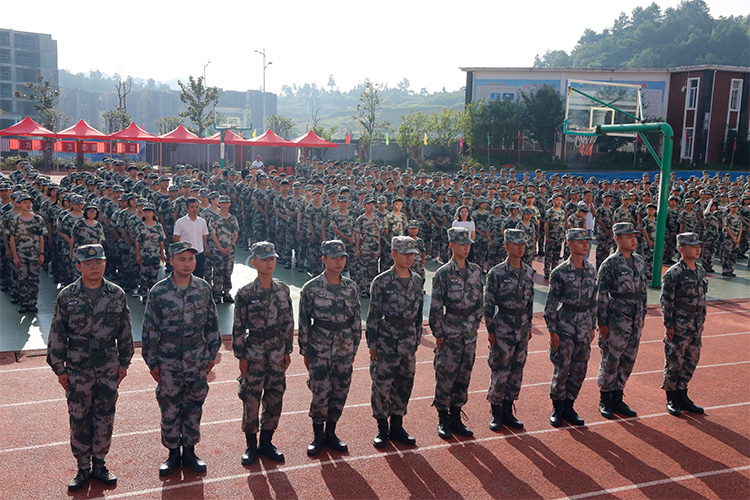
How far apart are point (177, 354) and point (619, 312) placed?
4310 millimetres

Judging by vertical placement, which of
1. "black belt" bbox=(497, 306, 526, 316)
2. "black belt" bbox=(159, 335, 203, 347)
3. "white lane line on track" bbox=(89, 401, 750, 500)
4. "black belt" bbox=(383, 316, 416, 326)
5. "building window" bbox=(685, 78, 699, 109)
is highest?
"building window" bbox=(685, 78, 699, 109)

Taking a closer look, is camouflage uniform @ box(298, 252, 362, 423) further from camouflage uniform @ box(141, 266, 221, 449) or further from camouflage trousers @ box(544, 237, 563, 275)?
camouflage trousers @ box(544, 237, 563, 275)

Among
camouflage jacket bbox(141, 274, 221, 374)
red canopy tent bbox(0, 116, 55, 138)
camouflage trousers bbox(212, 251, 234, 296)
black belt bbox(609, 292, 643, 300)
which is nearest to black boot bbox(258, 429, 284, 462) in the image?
camouflage jacket bbox(141, 274, 221, 374)

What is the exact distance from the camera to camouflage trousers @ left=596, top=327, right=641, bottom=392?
657cm

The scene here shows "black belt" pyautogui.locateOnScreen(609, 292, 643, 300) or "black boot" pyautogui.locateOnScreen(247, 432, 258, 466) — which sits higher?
"black belt" pyautogui.locateOnScreen(609, 292, 643, 300)

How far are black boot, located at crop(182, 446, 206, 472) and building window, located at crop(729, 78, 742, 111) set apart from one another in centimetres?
4314

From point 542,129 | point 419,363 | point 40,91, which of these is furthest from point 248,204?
point 40,91

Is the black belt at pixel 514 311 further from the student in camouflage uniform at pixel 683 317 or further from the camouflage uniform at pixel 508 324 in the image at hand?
the student in camouflage uniform at pixel 683 317

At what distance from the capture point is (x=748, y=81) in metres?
40.1

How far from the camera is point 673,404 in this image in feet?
22.7

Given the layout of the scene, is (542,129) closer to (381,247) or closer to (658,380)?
(381,247)

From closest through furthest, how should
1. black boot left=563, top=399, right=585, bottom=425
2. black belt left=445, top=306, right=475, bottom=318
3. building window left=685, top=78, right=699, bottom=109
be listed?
black belt left=445, top=306, right=475, bottom=318 < black boot left=563, top=399, right=585, bottom=425 < building window left=685, top=78, right=699, bottom=109

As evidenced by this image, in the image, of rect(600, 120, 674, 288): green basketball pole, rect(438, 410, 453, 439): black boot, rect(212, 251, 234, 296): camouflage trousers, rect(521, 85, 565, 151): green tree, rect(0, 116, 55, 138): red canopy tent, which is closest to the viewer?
rect(438, 410, 453, 439): black boot

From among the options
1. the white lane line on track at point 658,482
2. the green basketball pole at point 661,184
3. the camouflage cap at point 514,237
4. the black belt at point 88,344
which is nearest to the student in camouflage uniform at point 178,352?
the black belt at point 88,344
